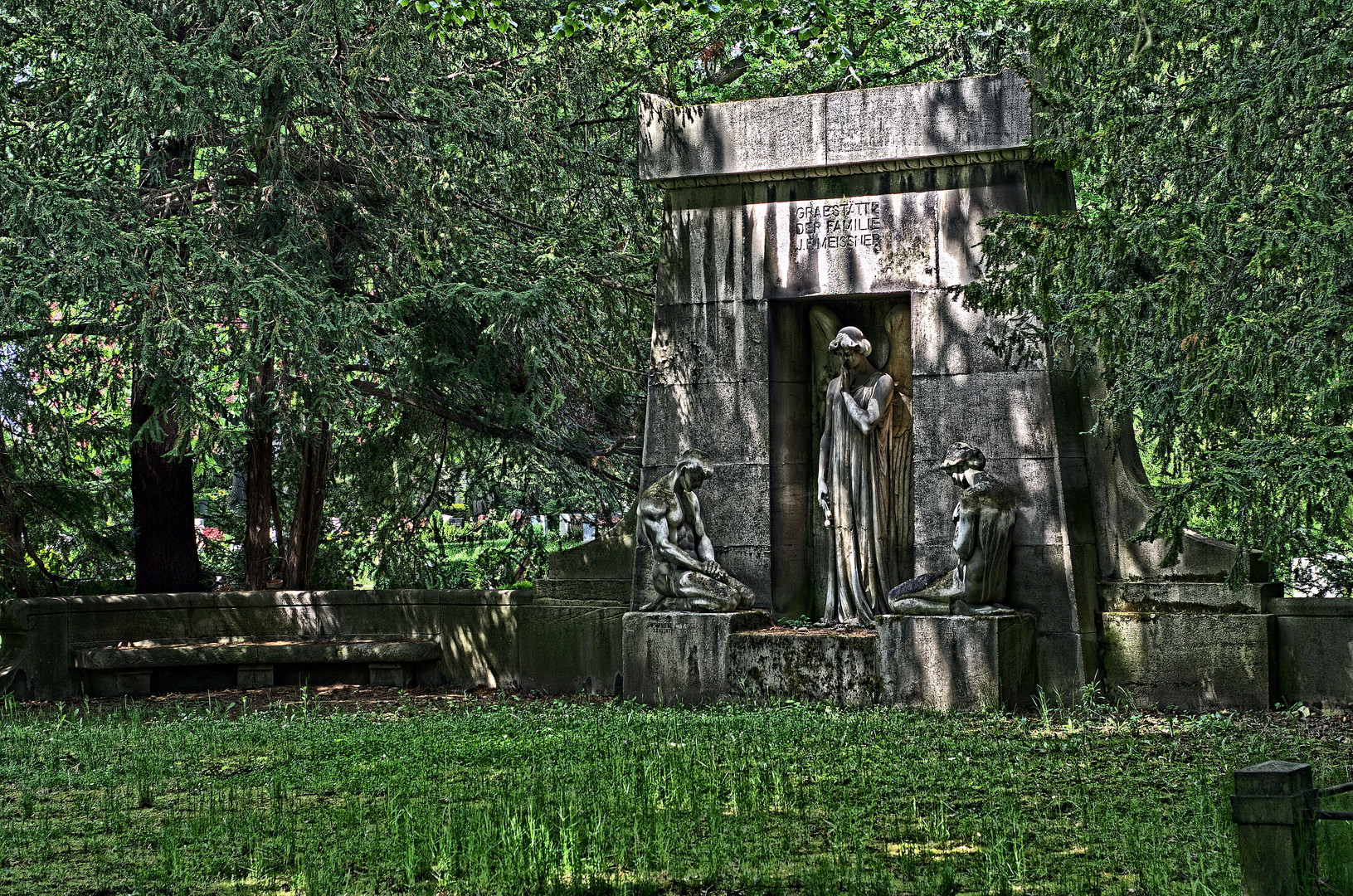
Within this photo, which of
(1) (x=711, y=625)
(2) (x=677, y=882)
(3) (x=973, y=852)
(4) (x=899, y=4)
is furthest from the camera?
(4) (x=899, y=4)

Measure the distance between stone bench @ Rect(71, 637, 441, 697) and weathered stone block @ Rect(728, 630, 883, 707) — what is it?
10.4ft

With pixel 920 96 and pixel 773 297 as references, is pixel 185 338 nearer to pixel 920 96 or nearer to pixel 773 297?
pixel 773 297

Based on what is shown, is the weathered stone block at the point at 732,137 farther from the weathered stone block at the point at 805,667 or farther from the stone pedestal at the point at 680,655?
the weathered stone block at the point at 805,667

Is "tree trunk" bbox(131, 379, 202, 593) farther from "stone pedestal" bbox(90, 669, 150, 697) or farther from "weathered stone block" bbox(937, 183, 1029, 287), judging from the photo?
"weathered stone block" bbox(937, 183, 1029, 287)

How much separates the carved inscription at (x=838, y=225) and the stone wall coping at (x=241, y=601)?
3567 millimetres

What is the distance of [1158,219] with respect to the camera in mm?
7336

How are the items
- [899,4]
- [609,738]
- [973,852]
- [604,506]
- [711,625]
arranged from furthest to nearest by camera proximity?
1. [899,4]
2. [604,506]
3. [711,625]
4. [609,738]
5. [973,852]

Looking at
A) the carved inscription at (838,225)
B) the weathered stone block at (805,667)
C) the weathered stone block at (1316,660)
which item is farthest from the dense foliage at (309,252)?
the weathered stone block at (1316,660)

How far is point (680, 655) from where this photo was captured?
31.2ft

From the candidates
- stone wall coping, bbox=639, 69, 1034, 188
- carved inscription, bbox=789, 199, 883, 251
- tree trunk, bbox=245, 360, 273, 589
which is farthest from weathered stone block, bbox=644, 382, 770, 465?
tree trunk, bbox=245, 360, 273, 589

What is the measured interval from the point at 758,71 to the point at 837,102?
7.46 m

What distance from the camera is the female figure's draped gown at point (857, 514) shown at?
393 inches

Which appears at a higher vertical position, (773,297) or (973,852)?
(773,297)

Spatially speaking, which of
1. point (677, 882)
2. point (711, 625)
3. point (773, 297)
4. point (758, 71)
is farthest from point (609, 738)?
point (758, 71)
